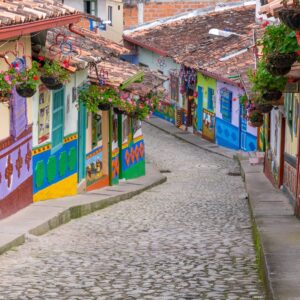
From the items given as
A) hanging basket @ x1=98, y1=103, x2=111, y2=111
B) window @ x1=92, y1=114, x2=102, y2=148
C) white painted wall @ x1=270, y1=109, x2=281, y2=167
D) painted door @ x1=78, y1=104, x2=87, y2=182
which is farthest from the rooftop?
white painted wall @ x1=270, y1=109, x2=281, y2=167

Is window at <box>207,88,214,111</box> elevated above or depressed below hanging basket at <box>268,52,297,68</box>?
below

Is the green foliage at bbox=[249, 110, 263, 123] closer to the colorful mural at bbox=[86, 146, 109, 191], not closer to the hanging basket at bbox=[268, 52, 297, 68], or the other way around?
the colorful mural at bbox=[86, 146, 109, 191]

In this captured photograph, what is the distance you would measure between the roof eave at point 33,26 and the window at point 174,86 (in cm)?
2433

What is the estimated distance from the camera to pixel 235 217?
1655 centimetres

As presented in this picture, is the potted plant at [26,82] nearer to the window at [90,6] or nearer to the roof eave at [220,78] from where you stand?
the roof eave at [220,78]

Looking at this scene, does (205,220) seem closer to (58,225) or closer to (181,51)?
(58,225)

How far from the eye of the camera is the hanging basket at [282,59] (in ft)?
37.9

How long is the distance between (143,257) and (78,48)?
29.2ft

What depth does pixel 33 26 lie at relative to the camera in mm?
13781

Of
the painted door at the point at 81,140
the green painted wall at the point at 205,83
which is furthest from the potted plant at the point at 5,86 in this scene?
the green painted wall at the point at 205,83

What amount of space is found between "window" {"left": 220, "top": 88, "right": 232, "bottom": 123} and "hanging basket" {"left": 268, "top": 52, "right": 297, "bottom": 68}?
21.4 meters

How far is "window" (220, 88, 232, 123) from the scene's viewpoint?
3328cm

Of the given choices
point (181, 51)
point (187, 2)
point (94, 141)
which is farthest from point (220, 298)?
point (187, 2)

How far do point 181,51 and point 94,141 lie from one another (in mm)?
18585
